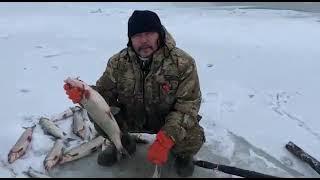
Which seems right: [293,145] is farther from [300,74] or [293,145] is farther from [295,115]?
[300,74]

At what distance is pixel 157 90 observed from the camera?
3.88 m

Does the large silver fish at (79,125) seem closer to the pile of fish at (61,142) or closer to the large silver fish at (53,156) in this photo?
the pile of fish at (61,142)

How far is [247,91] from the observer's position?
240 inches

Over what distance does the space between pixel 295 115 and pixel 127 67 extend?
2.27 metres

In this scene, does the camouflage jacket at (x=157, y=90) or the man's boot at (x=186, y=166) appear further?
the man's boot at (x=186, y=166)

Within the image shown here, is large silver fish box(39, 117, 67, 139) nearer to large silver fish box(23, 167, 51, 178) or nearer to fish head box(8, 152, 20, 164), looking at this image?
fish head box(8, 152, 20, 164)

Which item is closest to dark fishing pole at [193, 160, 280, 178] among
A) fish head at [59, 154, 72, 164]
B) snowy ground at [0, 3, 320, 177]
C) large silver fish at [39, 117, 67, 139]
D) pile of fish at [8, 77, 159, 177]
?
snowy ground at [0, 3, 320, 177]

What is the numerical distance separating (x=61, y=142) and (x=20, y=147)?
0.39 m

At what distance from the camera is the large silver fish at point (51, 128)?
15.1ft

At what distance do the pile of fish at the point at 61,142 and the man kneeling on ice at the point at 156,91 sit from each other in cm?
25

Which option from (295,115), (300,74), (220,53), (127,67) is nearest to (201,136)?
(127,67)

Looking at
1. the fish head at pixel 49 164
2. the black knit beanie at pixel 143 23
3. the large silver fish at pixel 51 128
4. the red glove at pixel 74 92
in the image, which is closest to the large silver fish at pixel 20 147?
the large silver fish at pixel 51 128

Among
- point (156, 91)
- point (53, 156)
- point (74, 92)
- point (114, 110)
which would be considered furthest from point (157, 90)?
A: point (53, 156)

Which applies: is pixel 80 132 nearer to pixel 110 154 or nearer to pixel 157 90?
pixel 110 154
